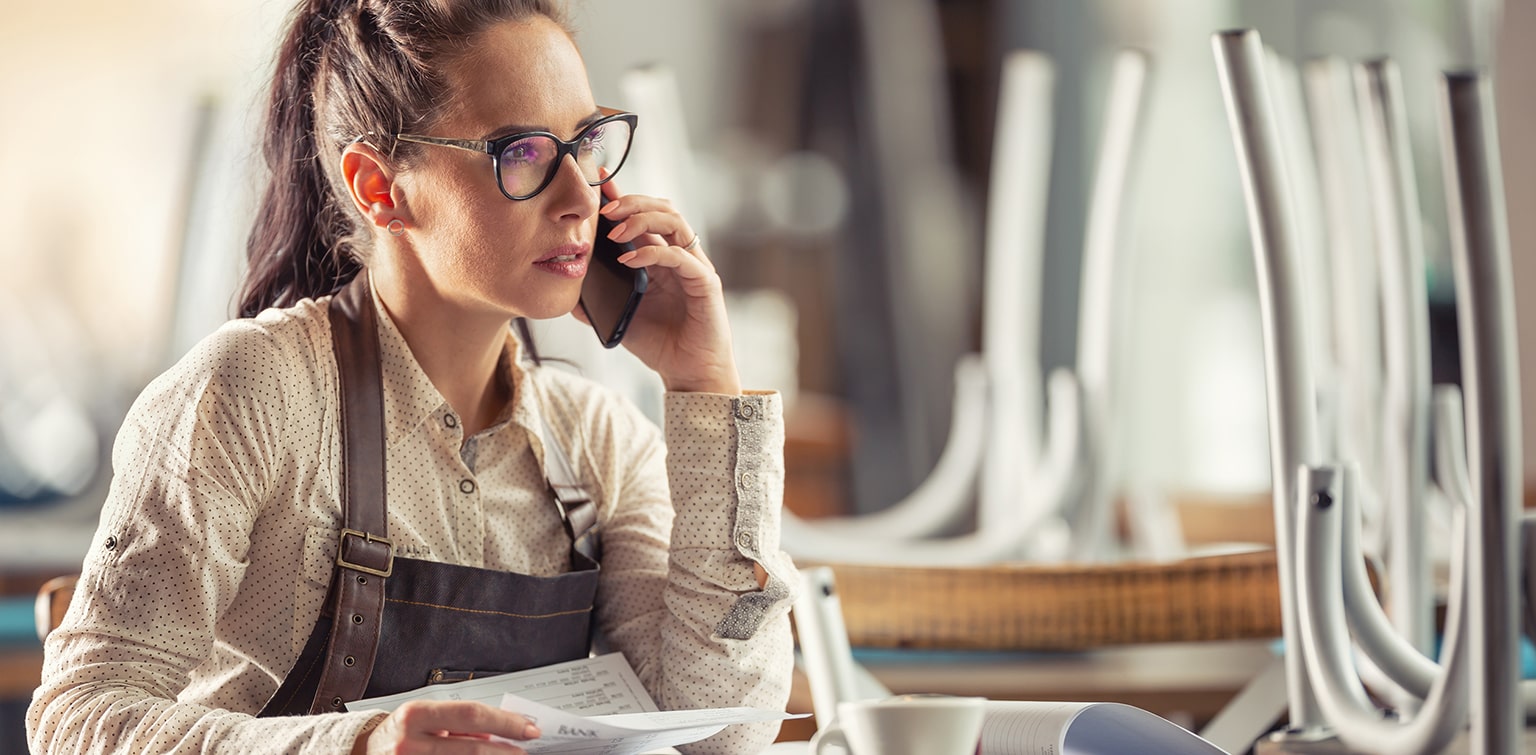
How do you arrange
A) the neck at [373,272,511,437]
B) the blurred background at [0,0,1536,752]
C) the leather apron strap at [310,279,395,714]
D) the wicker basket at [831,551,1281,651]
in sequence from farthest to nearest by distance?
1. the blurred background at [0,0,1536,752]
2. the wicker basket at [831,551,1281,651]
3. the neck at [373,272,511,437]
4. the leather apron strap at [310,279,395,714]

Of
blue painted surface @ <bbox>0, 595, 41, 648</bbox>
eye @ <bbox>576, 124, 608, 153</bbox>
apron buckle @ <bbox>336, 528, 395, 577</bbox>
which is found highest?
eye @ <bbox>576, 124, 608, 153</bbox>

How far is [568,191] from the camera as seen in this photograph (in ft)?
3.79

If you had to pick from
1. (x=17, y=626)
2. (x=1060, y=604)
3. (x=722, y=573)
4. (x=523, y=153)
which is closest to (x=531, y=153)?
(x=523, y=153)

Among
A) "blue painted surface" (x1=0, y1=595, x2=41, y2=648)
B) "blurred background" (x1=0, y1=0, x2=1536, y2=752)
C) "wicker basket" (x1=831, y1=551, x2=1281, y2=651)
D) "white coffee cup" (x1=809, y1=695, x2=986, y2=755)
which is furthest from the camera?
"blurred background" (x1=0, y1=0, x2=1536, y2=752)

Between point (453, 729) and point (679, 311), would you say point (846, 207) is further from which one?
point (453, 729)

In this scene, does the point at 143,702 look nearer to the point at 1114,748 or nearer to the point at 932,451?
the point at 1114,748

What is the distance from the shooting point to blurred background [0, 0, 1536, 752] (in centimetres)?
455

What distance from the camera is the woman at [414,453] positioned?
103 centimetres

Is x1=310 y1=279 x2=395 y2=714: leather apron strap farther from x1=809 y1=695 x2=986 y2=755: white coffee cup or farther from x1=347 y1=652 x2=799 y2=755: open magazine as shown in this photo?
x1=809 y1=695 x2=986 y2=755: white coffee cup

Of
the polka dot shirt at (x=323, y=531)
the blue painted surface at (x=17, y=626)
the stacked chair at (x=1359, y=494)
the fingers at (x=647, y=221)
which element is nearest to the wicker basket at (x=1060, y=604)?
the stacked chair at (x=1359, y=494)

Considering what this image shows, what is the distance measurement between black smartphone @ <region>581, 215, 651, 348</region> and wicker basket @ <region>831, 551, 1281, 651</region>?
492 mm

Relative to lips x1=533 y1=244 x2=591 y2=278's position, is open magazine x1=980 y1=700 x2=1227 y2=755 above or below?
below

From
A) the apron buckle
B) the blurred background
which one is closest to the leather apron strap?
the apron buckle

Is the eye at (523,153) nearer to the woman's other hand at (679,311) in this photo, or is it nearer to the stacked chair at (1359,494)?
the woman's other hand at (679,311)
